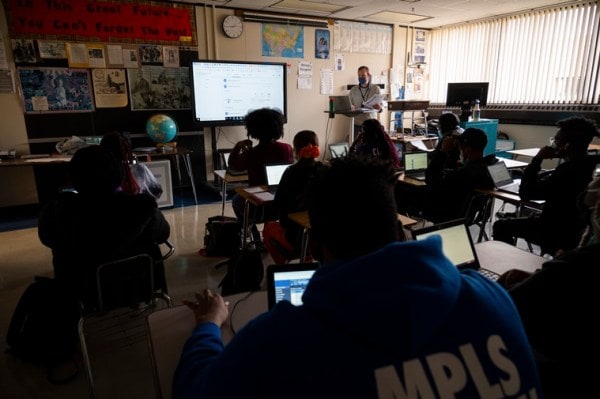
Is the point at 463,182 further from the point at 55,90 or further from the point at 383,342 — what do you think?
the point at 55,90

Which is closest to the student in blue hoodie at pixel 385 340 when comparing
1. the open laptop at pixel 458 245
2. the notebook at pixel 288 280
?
the notebook at pixel 288 280

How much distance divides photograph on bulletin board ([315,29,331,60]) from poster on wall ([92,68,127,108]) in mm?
2963

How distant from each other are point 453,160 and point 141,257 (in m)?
2.85

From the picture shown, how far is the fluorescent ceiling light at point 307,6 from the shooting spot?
555 cm

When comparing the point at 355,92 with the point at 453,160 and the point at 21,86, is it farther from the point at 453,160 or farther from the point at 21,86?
the point at 21,86

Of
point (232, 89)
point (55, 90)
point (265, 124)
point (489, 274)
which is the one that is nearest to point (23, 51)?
point (55, 90)

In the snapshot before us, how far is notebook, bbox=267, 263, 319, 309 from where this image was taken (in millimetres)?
1250

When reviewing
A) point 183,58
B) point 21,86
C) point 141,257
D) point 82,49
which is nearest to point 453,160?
point 141,257

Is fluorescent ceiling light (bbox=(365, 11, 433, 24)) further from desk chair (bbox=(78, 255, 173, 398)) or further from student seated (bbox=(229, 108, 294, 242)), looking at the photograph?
desk chair (bbox=(78, 255, 173, 398))

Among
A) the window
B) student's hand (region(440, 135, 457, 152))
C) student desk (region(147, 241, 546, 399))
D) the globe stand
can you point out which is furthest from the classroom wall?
student desk (region(147, 241, 546, 399))

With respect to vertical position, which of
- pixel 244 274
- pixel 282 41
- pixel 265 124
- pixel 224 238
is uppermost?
pixel 282 41

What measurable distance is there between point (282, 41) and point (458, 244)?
5194 millimetres

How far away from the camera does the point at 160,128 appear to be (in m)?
5.04

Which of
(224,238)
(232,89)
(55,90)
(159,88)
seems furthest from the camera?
(232,89)
